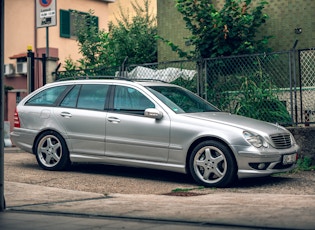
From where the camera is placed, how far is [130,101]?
442 inches

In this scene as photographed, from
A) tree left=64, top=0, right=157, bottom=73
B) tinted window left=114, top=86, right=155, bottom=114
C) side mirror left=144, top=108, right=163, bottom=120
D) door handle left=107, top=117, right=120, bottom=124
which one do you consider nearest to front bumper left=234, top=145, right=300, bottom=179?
side mirror left=144, top=108, right=163, bottom=120

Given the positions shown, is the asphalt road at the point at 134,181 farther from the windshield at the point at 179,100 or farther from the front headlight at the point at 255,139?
the windshield at the point at 179,100

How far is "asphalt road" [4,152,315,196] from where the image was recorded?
10008 mm

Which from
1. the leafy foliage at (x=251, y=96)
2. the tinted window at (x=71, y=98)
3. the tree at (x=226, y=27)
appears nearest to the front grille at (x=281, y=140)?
the leafy foliage at (x=251, y=96)

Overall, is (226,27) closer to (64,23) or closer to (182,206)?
(182,206)

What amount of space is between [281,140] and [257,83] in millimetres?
3063

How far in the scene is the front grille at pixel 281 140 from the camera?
1026cm

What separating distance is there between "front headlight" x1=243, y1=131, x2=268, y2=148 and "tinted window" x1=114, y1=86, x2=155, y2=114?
1.68 metres

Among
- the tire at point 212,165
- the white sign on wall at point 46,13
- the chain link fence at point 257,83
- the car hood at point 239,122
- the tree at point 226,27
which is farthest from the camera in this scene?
the white sign on wall at point 46,13

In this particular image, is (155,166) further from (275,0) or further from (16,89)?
(16,89)

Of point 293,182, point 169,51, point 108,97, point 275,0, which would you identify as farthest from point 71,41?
point 293,182

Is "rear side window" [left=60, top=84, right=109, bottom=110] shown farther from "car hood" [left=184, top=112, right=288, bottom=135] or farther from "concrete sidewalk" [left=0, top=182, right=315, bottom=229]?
"concrete sidewalk" [left=0, top=182, right=315, bottom=229]

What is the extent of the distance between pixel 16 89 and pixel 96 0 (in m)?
5.48

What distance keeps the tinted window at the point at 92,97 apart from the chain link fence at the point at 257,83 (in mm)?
614
